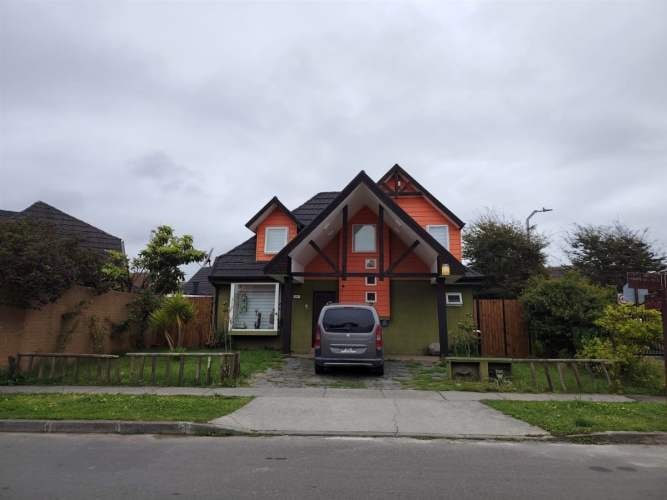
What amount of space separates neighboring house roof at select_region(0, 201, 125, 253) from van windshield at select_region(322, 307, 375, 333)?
11.9m

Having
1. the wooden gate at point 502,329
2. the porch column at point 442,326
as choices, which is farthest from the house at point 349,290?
the porch column at point 442,326

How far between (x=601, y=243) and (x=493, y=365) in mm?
21817

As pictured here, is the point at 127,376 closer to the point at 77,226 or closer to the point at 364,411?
the point at 364,411

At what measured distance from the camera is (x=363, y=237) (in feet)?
58.4

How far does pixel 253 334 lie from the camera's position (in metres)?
17.8

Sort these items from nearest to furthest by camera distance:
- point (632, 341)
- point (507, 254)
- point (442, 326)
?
1. point (632, 341)
2. point (442, 326)
3. point (507, 254)

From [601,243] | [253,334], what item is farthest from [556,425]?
[601,243]

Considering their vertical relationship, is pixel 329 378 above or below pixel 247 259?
below

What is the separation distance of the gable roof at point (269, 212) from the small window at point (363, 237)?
2.60 m

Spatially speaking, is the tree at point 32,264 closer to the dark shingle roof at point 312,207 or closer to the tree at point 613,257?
the dark shingle roof at point 312,207

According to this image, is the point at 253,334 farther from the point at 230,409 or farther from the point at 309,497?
the point at 309,497

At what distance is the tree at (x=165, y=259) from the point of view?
19.6 metres

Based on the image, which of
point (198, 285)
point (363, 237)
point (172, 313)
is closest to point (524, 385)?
point (363, 237)

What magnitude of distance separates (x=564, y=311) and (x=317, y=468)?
38.5ft
